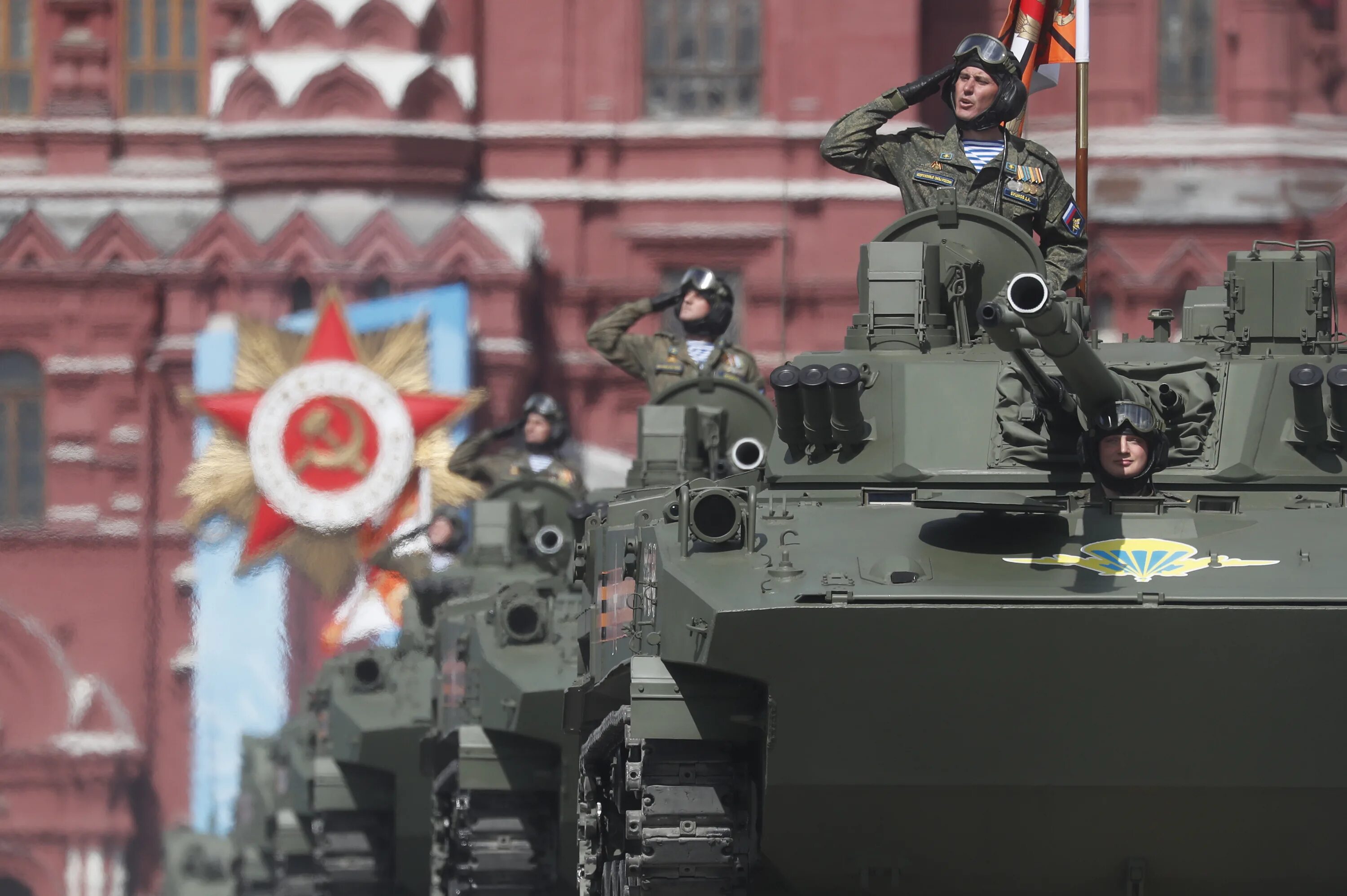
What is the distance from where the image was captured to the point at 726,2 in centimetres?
4128

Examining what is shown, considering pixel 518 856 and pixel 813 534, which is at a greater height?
pixel 813 534

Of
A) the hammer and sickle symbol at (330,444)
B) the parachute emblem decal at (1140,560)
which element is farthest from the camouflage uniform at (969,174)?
the hammer and sickle symbol at (330,444)

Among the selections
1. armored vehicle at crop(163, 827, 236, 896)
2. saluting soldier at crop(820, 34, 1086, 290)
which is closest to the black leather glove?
saluting soldier at crop(820, 34, 1086, 290)

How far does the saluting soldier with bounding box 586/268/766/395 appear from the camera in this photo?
2109cm

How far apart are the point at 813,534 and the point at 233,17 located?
2922cm

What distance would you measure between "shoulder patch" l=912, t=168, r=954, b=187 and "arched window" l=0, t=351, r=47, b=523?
26.0 metres

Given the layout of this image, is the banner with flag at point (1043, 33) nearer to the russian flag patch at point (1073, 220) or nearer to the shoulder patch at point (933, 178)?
the russian flag patch at point (1073, 220)

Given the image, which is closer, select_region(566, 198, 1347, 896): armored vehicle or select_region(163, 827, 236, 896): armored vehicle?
select_region(566, 198, 1347, 896): armored vehicle

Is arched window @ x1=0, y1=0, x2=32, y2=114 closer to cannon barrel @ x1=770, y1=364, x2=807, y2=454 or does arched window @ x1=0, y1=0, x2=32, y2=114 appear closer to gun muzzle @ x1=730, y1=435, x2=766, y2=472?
gun muzzle @ x1=730, y1=435, x2=766, y2=472

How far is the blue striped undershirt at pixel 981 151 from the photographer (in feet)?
52.4

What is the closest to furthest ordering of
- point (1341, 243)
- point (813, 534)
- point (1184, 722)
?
point (1184, 722), point (813, 534), point (1341, 243)

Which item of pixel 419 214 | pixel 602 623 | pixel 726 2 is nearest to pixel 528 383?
pixel 419 214

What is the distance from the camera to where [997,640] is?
12273 mm

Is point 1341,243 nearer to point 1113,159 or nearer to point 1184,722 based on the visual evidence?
point 1113,159
